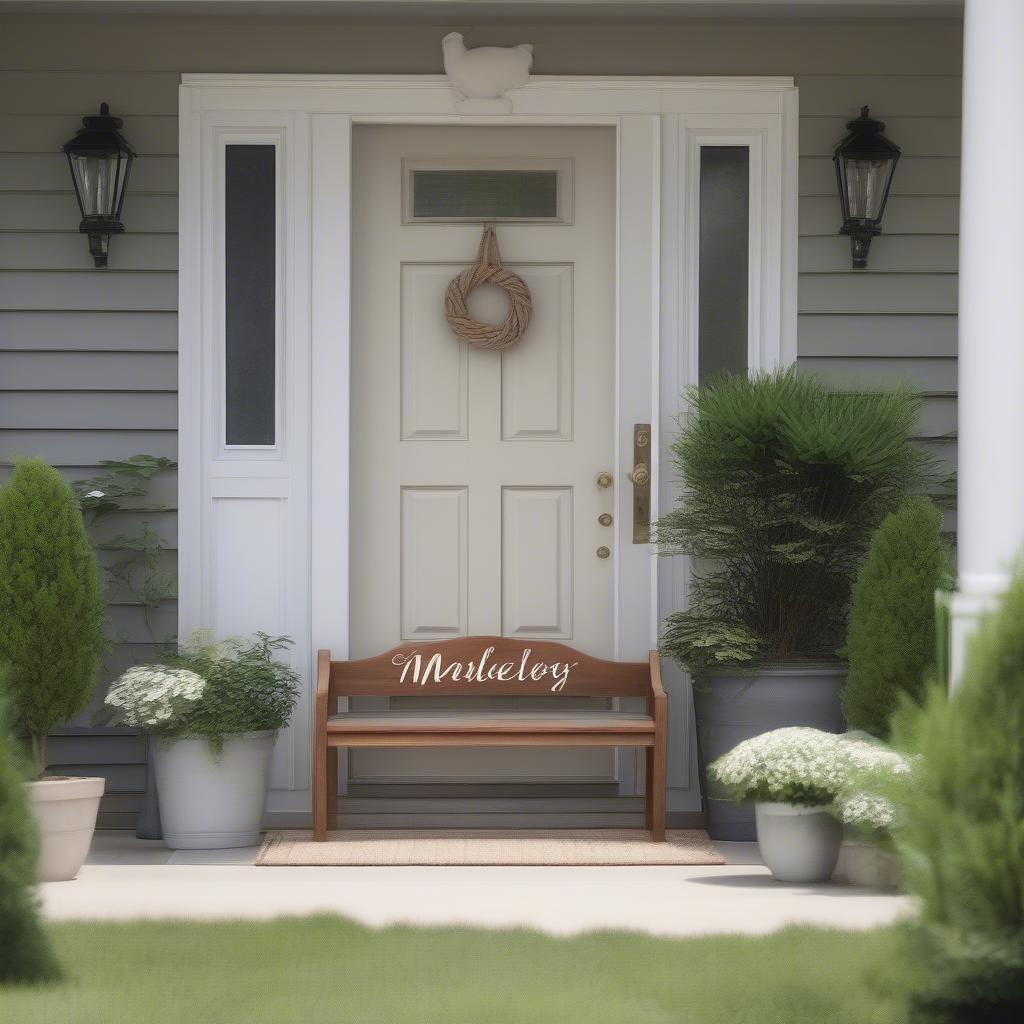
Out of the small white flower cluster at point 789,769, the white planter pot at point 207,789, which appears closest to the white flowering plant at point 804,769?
the small white flower cluster at point 789,769

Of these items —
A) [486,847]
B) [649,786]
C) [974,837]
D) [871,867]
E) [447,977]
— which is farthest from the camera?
[649,786]

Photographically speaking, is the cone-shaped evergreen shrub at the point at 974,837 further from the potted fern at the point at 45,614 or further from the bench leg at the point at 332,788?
the bench leg at the point at 332,788

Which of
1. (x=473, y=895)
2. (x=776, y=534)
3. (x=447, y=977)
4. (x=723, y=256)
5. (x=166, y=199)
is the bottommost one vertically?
(x=473, y=895)

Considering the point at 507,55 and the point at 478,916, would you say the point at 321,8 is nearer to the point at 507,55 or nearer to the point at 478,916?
the point at 507,55

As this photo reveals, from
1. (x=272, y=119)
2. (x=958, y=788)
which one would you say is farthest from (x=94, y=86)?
(x=958, y=788)

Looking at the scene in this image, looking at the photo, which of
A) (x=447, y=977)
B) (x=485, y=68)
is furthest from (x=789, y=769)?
(x=485, y=68)

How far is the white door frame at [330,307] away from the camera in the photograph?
16.4ft

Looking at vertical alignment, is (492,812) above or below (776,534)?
below

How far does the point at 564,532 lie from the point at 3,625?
1.83 m

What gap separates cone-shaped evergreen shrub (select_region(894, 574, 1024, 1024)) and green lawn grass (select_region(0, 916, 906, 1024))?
0.36 ft

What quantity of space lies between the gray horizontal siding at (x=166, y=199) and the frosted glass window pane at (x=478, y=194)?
0.36 metres

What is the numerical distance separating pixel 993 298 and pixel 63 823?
2783 millimetres

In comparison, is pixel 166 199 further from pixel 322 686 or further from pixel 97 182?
pixel 322 686

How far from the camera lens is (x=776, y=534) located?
15.1 ft
